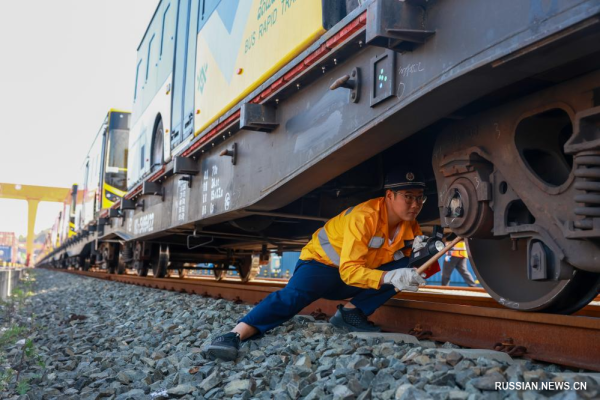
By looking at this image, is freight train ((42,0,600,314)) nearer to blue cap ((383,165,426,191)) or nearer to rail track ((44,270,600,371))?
rail track ((44,270,600,371))

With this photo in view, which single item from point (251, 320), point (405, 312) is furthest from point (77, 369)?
point (405, 312)

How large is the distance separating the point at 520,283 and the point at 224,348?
172 cm

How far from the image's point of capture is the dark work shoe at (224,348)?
307 centimetres

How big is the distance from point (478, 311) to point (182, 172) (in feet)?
12.2

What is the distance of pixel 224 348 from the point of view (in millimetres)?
3074

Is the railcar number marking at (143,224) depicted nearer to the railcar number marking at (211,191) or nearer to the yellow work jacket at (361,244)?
the railcar number marking at (211,191)

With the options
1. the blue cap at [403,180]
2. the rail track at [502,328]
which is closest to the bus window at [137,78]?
the rail track at [502,328]

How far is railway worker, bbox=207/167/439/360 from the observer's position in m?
3.28

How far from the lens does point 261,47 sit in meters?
4.10

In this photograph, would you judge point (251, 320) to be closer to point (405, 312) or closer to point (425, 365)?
point (405, 312)

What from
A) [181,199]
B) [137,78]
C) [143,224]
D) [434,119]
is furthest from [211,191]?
[137,78]

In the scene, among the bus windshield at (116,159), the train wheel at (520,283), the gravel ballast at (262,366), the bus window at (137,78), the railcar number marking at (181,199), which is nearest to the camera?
the gravel ballast at (262,366)

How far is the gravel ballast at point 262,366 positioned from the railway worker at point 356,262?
13cm

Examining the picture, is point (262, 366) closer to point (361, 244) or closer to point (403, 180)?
point (361, 244)
